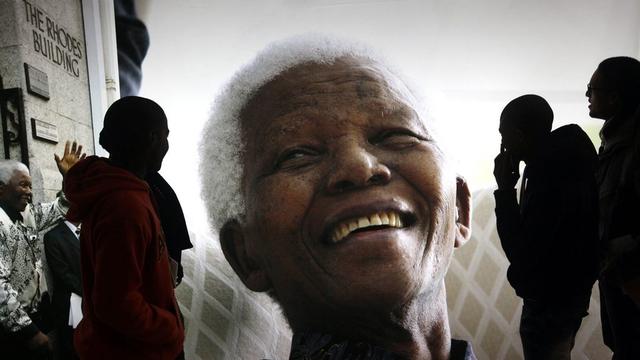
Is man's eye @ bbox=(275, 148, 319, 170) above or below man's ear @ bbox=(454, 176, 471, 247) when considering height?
above

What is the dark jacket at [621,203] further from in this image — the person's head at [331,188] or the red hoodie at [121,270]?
the red hoodie at [121,270]

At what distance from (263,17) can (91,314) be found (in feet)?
3.71

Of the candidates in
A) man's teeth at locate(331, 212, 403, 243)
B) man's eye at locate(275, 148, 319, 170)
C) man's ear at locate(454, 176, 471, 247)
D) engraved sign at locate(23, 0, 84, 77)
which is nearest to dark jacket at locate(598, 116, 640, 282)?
man's ear at locate(454, 176, 471, 247)

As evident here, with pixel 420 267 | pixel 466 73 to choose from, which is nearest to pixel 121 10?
pixel 466 73

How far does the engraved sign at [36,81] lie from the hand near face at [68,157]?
0.17 m

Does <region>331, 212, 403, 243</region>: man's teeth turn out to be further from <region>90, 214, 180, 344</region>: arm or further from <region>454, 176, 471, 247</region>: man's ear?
<region>90, 214, 180, 344</region>: arm

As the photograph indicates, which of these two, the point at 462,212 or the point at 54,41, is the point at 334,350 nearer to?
the point at 462,212

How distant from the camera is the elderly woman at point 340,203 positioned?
1498 millimetres

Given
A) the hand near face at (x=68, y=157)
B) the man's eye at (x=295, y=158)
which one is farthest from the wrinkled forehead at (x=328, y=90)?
the hand near face at (x=68, y=157)

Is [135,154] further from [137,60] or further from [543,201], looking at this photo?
[543,201]

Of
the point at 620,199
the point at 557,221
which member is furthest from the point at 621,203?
the point at 557,221

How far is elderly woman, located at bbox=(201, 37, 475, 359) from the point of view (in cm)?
150

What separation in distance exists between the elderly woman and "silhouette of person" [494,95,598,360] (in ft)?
0.68

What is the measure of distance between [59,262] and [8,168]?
338mm
